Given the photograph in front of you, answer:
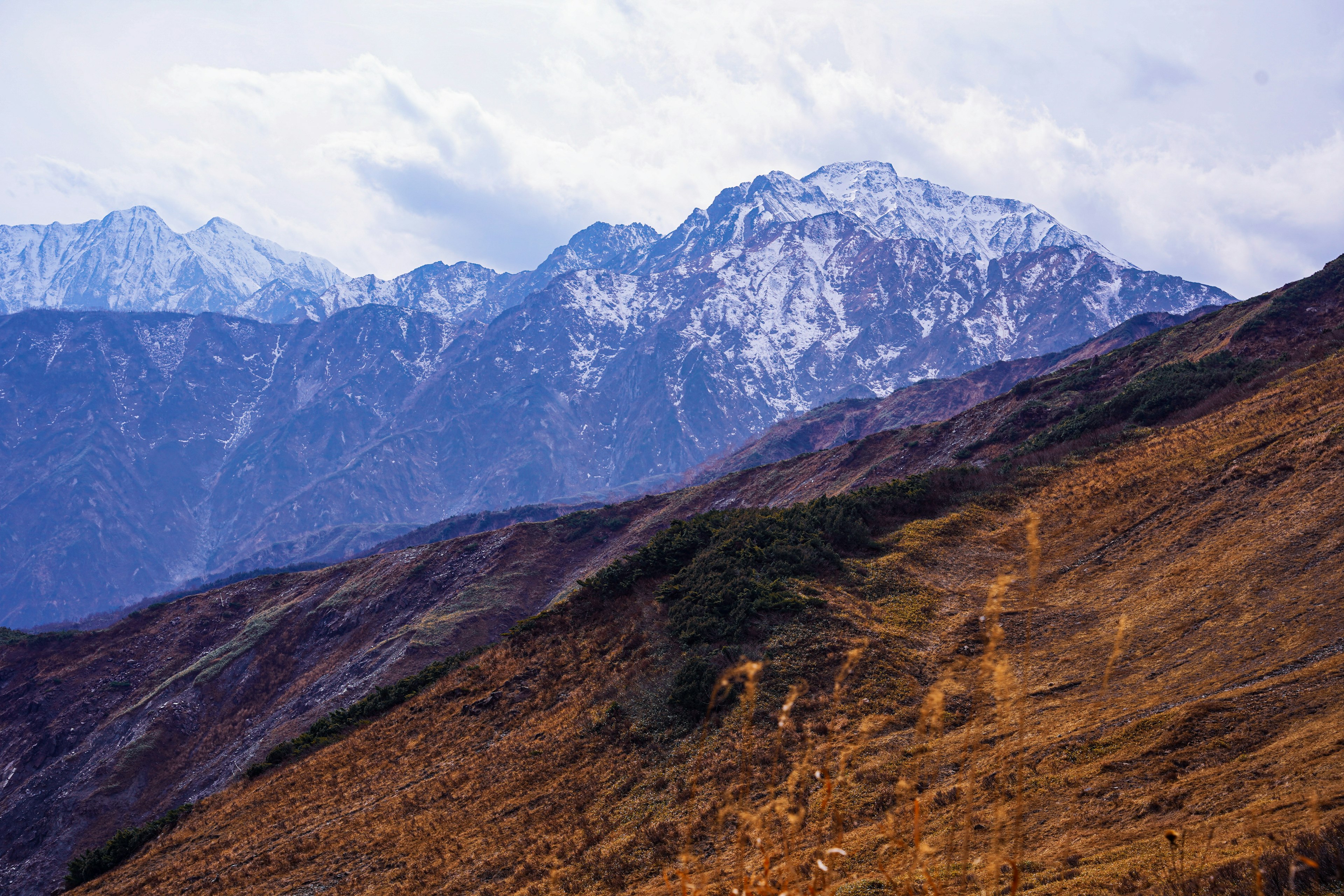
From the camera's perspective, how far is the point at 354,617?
61375mm

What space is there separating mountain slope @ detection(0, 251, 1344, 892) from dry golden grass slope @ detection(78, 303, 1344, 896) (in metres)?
0.09

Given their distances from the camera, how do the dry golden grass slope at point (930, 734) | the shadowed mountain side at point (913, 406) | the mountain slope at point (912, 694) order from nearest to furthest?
the dry golden grass slope at point (930, 734) < the mountain slope at point (912, 694) < the shadowed mountain side at point (913, 406)

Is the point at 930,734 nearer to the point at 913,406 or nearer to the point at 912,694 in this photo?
the point at 912,694

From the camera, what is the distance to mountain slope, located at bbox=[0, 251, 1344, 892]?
37.6 feet

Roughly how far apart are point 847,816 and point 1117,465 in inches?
968

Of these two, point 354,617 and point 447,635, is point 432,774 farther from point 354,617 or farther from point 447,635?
point 354,617

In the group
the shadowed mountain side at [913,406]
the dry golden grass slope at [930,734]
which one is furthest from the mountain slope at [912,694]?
the shadowed mountain side at [913,406]

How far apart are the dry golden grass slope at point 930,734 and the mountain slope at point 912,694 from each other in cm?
9

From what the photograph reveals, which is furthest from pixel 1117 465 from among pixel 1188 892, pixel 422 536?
pixel 422 536

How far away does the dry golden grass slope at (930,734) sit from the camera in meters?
8.76

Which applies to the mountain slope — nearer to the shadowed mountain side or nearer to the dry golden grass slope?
the dry golden grass slope

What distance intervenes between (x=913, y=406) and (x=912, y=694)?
16628cm

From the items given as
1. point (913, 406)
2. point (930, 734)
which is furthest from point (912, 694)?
point (913, 406)

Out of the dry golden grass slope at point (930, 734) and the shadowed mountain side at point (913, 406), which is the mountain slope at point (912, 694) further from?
the shadowed mountain side at point (913, 406)
